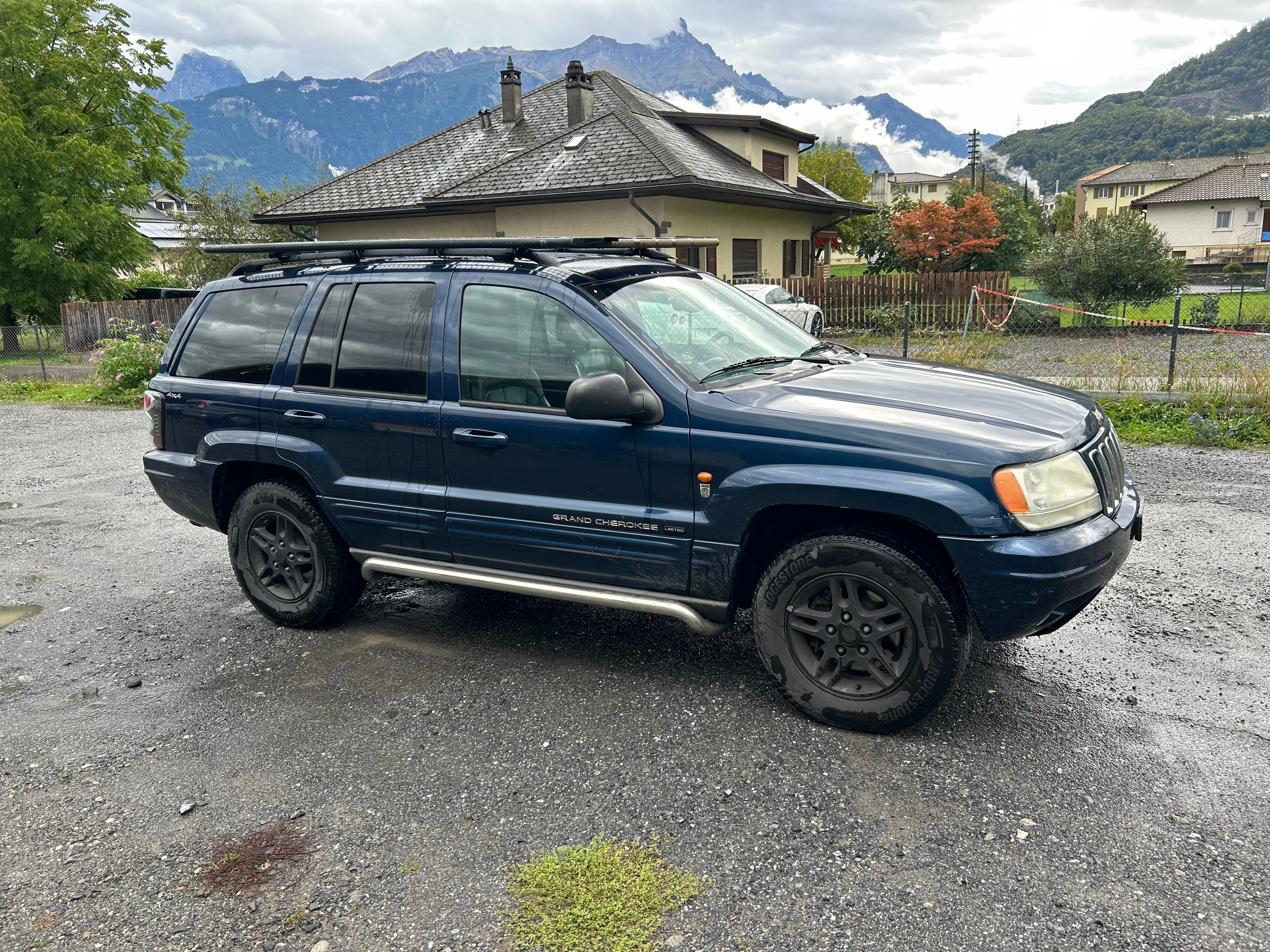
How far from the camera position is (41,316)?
97.6 ft

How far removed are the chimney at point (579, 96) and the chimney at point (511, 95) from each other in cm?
186

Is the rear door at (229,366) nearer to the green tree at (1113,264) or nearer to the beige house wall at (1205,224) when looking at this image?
the green tree at (1113,264)

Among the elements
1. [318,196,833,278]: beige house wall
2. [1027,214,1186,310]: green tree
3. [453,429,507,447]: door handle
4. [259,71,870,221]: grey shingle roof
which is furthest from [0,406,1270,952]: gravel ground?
[1027,214,1186,310]: green tree

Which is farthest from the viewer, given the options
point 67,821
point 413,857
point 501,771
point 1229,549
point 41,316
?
point 41,316

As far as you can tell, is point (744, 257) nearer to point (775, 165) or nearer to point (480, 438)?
point (775, 165)

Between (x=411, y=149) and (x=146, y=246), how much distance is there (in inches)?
462

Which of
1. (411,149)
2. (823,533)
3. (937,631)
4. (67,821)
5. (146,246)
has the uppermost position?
(411,149)

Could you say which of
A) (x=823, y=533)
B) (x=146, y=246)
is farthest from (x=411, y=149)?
(x=823, y=533)

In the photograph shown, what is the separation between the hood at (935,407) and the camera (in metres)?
3.30

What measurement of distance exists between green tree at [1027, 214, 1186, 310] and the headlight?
2005 centimetres

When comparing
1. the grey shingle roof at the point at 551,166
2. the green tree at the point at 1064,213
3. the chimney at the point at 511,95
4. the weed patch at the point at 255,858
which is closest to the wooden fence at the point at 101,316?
the grey shingle roof at the point at 551,166

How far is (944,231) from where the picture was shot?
33.3 meters

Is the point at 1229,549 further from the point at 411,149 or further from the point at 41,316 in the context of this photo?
the point at 41,316

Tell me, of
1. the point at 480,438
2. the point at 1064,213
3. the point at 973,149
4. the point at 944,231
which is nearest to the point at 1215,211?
the point at 973,149
